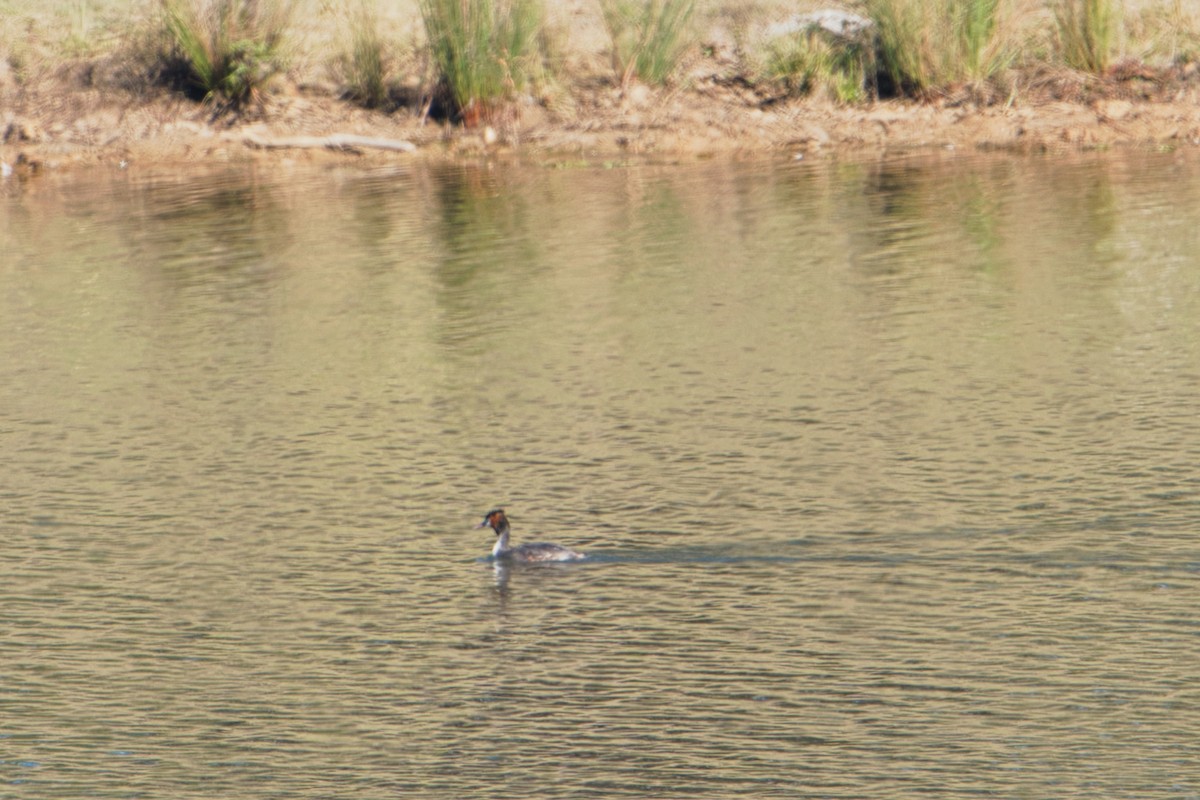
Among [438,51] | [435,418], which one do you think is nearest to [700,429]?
[435,418]

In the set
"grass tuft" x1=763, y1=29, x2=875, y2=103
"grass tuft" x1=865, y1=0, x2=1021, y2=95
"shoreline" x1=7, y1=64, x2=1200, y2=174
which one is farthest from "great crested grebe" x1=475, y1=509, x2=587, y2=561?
"grass tuft" x1=763, y1=29, x2=875, y2=103

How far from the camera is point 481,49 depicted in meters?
22.4

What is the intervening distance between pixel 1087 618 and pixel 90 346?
342 inches

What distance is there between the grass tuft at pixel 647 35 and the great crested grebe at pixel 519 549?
13.6m

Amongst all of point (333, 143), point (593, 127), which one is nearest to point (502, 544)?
point (593, 127)

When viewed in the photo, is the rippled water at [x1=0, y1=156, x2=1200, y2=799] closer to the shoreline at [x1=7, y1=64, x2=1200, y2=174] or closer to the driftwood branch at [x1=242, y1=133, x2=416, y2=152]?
the shoreline at [x1=7, y1=64, x2=1200, y2=174]

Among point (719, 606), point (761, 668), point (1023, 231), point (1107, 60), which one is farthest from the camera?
point (1107, 60)

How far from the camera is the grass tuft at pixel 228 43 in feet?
76.0

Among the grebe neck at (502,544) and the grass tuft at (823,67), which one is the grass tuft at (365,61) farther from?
the grebe neck at (502,544)

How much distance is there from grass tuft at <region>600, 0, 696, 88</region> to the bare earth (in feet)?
0.89

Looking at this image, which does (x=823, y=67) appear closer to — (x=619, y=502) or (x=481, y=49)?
(x=481, y=49)

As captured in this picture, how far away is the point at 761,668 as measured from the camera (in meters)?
8.62

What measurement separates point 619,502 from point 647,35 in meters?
13.1

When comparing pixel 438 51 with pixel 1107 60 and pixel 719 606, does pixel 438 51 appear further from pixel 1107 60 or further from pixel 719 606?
pixel 719 606
